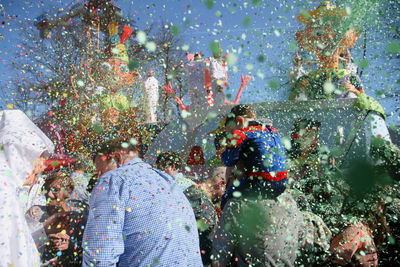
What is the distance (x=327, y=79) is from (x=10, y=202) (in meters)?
4.33

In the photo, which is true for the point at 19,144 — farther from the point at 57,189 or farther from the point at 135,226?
the point at 57,189

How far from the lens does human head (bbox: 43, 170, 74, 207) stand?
9.10 ft

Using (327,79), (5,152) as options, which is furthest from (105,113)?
(5,152)

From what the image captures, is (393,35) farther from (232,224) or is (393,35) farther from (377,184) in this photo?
(232,224)

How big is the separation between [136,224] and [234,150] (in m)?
0.82

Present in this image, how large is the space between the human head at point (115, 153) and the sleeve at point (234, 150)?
1.74 ft

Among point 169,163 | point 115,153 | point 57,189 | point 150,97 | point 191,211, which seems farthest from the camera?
point 150,97

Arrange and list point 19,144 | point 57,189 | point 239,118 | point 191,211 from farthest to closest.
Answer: point 57,189 < point 239,118 < point 191,211 < point 19,144

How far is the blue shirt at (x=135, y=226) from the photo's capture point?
1537 millimetres

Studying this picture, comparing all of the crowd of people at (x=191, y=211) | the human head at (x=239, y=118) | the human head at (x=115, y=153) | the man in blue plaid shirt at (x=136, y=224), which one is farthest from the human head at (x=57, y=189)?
the human head at (x=239, y=118)

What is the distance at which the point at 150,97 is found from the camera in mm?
7508

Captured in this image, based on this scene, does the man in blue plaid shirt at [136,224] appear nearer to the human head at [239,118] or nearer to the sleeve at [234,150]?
the sleeve at [234,150]

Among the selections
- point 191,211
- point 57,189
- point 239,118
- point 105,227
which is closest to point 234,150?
point 239,118

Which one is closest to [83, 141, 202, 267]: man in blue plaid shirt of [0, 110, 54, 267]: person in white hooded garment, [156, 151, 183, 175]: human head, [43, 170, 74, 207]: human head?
[0, 110, 54, 267]: person in white hooded garment
